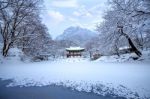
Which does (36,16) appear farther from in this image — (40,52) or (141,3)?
(141,3)

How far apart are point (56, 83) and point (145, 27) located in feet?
34.9

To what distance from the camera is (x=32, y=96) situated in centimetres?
853

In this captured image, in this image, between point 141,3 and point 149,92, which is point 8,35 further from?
point 149,92

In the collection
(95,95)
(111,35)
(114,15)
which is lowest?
(95,95)

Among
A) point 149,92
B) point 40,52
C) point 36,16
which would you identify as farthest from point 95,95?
point 40,52

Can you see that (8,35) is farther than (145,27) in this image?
Yes

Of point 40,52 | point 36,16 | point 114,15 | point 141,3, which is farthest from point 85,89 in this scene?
point 40,52

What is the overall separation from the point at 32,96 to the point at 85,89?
318 cm

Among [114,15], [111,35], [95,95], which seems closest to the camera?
[95,95]

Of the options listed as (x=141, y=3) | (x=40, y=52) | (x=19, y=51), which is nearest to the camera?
(x=141, y=3)

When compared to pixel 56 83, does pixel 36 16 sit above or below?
above

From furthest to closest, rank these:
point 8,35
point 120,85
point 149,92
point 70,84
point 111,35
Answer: point 8,35 < point 111,35 < point 70,84 < point 120,85 < point 149,92

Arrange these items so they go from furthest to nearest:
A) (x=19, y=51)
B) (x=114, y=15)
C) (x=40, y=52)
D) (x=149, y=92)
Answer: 1. (x=40, y=52)
2. (x=19, y=51)
3. (x=114, y=15)
4. (x=149, y=92)

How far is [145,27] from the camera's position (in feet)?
53.5
